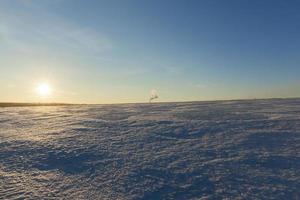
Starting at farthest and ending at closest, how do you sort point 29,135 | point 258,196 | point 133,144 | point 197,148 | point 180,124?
point 180,124, point 29,135, point 133,144, point 197,148, point 258,196

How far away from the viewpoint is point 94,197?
11.1 feet

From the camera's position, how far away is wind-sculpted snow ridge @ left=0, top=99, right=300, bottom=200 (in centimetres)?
346

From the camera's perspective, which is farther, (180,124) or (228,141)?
(180,124)

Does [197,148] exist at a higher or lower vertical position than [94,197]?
higher

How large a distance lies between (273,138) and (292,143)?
14.0 inches

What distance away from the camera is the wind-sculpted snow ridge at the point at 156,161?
346 centimetres

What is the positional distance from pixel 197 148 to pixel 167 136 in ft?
2.87

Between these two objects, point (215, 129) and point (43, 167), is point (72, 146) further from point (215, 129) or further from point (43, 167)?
point (215, 129)

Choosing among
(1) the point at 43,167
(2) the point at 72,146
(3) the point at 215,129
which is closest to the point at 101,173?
(1) the point at 43,167

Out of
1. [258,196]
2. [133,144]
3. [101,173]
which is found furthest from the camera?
[133,144]

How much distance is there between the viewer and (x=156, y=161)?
4266mm

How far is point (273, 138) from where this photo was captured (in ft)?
16.6

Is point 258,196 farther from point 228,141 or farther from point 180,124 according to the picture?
point 180,124

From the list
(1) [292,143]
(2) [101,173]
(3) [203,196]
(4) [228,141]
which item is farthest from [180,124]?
(3) [203,196]
